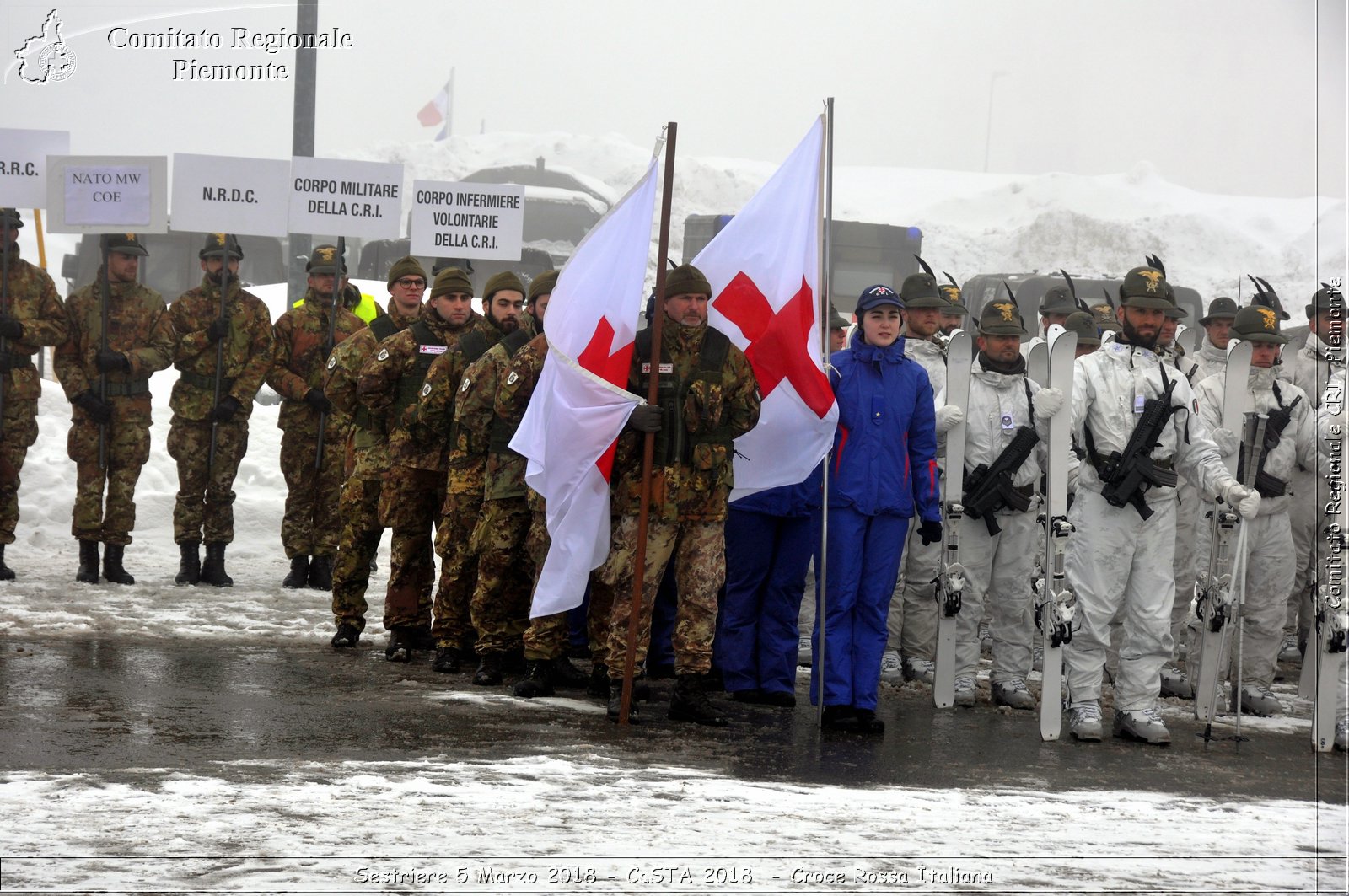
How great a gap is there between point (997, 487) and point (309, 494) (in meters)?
5.14

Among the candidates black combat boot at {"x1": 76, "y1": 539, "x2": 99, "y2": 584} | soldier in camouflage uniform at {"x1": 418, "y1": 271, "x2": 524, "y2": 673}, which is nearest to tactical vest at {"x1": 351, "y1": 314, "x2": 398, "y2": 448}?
soldier in camouflage uniform at {"x1": 418, "y1": 271, "x2": 524, "y2": 673}

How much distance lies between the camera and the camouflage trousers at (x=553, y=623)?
7414 mm

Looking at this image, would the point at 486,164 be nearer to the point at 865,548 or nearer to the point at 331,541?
the point at 331,541

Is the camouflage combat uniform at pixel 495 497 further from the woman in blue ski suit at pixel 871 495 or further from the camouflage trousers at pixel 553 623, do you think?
the woman in blue ski suit at pixel 871 495

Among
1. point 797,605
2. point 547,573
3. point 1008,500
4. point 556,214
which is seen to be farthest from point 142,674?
point 556,214

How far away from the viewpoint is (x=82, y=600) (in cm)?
956

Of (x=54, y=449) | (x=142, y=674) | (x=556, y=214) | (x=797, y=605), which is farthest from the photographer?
(x=556, y=214)

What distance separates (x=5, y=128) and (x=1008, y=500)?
7.71 meters

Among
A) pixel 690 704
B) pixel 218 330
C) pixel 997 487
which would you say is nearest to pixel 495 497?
pixel 690 704

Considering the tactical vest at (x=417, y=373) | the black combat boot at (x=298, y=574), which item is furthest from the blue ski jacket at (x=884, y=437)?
the black combat boot at (x=298, y=574)

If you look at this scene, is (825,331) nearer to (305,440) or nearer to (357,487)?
(357,487)

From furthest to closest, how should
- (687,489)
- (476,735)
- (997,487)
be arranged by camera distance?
(997,487), (687,489), (476,735)

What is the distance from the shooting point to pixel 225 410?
10414mm

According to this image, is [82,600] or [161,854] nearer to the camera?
[161,854]
